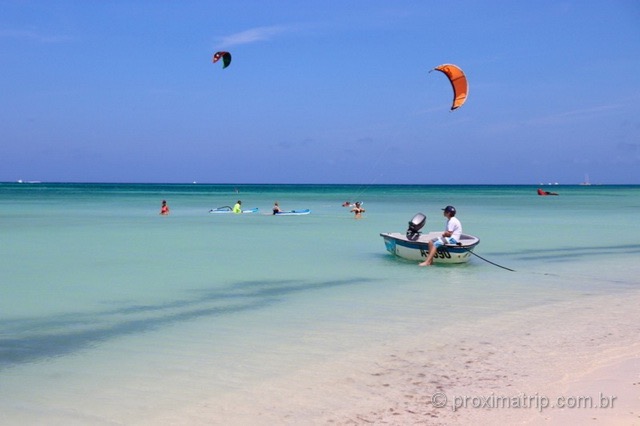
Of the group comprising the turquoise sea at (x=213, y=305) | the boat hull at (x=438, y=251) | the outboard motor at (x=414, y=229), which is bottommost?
the turquoise sea at (x=213, y=305)

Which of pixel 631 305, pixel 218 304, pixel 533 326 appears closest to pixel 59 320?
pixel 218 304

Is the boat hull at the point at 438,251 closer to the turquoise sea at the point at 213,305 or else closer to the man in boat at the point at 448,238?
the man in boat at the point at 448,238

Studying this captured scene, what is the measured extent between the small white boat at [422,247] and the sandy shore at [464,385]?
17.9 ft

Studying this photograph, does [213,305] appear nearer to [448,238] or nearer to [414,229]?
[448,238]

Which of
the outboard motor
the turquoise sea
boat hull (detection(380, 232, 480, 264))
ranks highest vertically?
the outboard motor
